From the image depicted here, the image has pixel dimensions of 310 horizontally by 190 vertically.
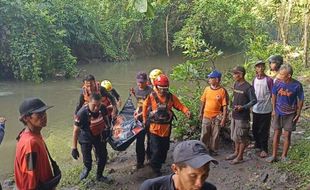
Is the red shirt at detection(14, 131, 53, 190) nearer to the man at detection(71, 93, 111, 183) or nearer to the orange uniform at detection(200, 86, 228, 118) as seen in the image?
the man at detection(71, 93, 111, 183)

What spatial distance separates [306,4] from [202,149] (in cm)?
1092

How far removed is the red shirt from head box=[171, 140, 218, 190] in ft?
5.04

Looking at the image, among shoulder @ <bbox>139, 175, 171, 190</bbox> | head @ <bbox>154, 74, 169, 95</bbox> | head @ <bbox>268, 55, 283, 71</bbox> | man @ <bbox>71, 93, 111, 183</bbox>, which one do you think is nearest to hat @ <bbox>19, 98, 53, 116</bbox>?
shoulder @ <bbox>139, 175, 171, 190</bbox>

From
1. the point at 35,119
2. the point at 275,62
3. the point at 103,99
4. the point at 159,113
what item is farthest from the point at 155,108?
the point at 35,119

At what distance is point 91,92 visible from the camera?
20.1 ft

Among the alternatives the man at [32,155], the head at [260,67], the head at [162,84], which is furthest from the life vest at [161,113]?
the man at [32,155]

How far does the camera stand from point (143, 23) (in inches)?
1081

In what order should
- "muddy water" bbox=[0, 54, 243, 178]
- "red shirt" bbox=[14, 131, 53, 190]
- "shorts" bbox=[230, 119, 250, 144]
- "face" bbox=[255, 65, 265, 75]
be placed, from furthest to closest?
"muddy water" bbox=[0, 54, 243, 178], "face" bbox=[255, 65, 265, 75], "shorts" bbox=[230, 119, 250, 144], "red shirt" bbox=[14, 131, 53, 190]

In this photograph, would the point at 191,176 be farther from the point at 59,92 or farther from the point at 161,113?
the point at 59,92

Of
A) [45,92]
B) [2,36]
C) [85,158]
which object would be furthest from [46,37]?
[85,158]

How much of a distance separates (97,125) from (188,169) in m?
3.67

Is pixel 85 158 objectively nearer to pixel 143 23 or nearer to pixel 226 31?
pixel 226 31

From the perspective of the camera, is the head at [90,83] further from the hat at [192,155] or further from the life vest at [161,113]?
the hat at [192,155]

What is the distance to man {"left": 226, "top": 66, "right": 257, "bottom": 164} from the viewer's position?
20.0 ft
